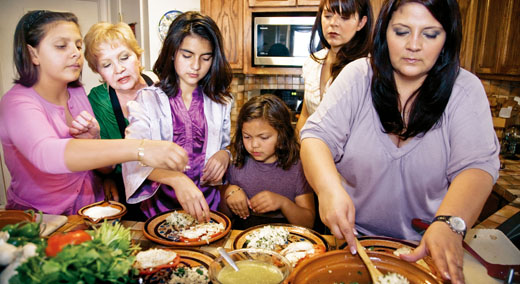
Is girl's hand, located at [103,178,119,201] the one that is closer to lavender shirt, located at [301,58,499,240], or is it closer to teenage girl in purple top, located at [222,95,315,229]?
teenage girl in purple top, located at [222,95,315,229]

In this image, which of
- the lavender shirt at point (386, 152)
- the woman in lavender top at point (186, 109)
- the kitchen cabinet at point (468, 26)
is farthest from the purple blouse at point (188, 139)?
the kitchen cabinet at point (468, 26)

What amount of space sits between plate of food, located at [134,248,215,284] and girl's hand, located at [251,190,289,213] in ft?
2.54

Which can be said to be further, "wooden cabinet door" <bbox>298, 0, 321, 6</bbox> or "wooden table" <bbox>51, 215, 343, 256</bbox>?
"wooden cabinet door" <bbox>298, 0, 321, 6</bbox>

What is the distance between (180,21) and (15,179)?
0.86 metres

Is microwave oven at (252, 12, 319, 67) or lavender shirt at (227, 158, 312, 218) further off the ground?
microwave oven at (252, 12, 319, 67)

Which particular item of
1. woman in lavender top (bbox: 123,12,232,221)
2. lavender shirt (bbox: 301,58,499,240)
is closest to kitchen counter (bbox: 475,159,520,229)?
lavender shirt (bbox: 301,58,499,240)

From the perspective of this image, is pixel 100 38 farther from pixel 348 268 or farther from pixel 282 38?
pixel 282 38

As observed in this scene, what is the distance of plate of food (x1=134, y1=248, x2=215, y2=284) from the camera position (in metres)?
0.91

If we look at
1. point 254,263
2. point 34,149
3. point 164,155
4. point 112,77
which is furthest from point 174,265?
point 112,77

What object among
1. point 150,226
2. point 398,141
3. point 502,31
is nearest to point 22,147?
point 150,226

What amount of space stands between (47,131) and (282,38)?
2465 mm

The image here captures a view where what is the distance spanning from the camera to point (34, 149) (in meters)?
1.12

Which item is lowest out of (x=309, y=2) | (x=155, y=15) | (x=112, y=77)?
(x=112, y=77)

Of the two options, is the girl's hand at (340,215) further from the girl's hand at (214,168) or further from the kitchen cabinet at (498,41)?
the kitchen cabinet at (498,41)
